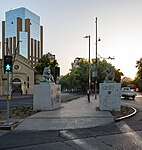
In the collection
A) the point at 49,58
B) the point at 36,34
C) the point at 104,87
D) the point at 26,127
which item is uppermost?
the point at 36,34

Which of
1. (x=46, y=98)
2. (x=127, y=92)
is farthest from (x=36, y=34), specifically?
(x=46, y=98)

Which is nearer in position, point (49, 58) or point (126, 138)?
point (126, 138)

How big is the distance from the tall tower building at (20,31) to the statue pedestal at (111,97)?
30845 mm

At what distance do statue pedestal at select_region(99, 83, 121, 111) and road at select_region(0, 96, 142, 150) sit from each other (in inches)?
334

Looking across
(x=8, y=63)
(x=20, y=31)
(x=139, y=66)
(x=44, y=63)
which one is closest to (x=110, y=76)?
(x=8, y=63)

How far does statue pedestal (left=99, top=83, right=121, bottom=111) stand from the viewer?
70.3 ft

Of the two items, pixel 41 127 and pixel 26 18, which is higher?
pixel 26 18

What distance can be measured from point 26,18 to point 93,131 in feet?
210

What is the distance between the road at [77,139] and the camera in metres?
9.05

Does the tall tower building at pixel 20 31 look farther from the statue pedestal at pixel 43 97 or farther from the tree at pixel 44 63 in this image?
the statue pedestal at pixel 43 97

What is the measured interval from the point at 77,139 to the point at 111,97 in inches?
460

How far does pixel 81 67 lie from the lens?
88688 millimetres

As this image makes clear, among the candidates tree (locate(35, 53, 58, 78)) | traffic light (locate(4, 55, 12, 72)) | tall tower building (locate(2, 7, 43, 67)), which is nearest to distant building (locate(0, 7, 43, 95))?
tall tower building (locate(2, 7, 43, 67))

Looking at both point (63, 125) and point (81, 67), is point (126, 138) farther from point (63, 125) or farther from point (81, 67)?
point (81, 67)
